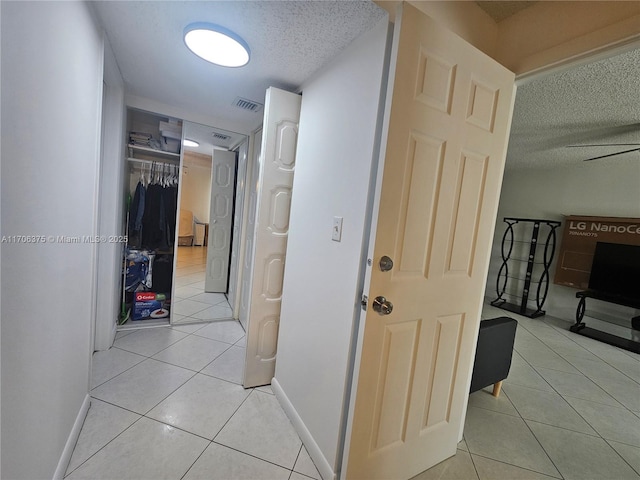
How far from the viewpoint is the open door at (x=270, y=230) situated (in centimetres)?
180

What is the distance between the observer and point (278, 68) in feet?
5.48

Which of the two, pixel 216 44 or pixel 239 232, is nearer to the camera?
pixel 216 44

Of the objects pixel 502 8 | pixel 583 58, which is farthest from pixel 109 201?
pixel 583 58

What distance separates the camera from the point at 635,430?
1864 mm

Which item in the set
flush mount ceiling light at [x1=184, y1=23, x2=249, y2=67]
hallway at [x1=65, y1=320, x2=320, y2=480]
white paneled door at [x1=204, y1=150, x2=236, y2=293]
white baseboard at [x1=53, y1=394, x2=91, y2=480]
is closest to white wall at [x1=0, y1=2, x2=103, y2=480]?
white baseboard at [x1=53, y1=394, x2=91, y2=480]

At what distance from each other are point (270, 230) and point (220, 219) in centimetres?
204

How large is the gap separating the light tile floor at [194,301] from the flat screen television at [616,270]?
512 cm

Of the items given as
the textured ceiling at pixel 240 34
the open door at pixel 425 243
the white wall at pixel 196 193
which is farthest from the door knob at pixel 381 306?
the white wall at pixel 196 193

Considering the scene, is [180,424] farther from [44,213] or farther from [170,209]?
[170,209]

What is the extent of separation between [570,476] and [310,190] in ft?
7.06

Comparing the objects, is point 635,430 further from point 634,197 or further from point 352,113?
point 634,197

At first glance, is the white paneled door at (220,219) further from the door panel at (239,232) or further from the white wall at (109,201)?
the white wall at (109,201)

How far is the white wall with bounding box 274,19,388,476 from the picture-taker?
3.86 feet

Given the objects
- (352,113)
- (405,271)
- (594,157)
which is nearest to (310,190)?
(352,113)
